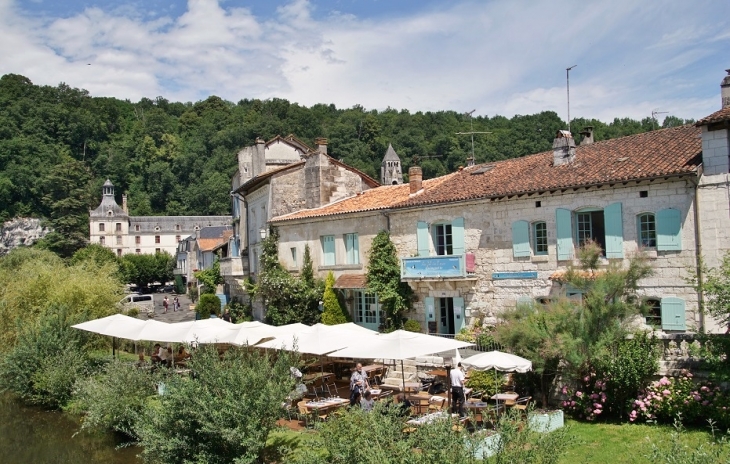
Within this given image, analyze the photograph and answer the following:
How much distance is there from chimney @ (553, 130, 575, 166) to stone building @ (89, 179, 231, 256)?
8729 cm

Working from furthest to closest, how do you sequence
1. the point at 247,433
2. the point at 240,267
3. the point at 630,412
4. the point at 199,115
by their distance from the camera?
the point at 199,115 → the point at 240,267 → the point at 630,412 → the point at 247,433

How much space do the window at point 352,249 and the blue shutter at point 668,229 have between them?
11624mm

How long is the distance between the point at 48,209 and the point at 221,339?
101708mm

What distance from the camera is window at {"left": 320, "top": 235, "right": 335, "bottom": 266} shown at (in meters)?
26.9

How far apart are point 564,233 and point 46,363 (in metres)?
17.2

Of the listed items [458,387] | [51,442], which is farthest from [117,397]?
[458,387]

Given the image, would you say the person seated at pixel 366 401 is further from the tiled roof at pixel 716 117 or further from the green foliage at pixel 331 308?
the green foliage at pixel 331 308

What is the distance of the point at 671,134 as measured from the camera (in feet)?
67.5

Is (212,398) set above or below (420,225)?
below

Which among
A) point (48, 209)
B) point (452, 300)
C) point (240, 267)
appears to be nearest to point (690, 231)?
point (452, 300)

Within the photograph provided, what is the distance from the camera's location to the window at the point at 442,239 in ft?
76.8

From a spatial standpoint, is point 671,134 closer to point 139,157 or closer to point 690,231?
point 690,231

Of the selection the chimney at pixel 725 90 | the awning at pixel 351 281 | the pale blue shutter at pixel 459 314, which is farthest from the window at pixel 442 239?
the chimney at pixel 725 90

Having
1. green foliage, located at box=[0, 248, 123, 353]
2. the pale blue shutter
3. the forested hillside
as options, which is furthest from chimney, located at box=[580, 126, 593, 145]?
the forested hillside
